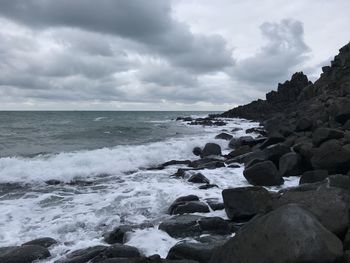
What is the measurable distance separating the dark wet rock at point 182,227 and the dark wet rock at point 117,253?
1.25 meters

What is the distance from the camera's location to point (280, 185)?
12.0 m

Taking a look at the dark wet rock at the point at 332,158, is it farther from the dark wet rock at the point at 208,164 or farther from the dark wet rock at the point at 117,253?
the dark wet rock at the point at 117,253

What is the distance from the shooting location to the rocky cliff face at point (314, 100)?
2052 centimetres

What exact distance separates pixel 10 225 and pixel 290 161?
8.41 metres

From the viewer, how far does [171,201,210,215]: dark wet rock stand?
9.71 m

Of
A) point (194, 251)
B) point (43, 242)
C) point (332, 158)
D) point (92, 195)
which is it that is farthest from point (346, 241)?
point (92, 195)

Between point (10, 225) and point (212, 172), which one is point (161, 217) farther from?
point (212, 172)

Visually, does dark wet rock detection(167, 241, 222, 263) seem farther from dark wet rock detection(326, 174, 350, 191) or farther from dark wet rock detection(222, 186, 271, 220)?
dark wet rock detection(326, 174, 350, 191)

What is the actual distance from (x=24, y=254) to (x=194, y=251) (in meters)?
3.24

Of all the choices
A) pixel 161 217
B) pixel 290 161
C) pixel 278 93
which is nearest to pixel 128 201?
pixel 161 217

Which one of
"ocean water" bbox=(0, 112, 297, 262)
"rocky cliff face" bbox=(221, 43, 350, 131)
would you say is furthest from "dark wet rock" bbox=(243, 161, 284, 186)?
"rocky cliff face" bbox=(221, 43, 350, 131)

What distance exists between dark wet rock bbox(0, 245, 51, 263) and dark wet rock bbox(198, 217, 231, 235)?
9.91ft

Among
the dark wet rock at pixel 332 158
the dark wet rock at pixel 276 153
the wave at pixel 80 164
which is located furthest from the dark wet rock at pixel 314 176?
the wave at pixel 80 164

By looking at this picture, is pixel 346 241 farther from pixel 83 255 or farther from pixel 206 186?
pixel 206 186
